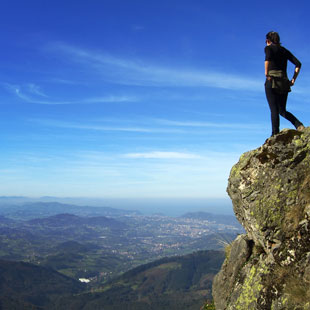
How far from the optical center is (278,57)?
11.5 metres

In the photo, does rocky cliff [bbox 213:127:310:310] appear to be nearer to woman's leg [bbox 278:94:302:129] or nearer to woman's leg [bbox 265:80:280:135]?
woman's leg [bbox 265:80:280:135]

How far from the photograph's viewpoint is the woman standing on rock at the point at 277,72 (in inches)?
448

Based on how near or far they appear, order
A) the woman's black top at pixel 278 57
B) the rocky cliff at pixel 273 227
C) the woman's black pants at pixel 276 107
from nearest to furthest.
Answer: the rocky cliff at pixel 273 227
the woman's black top at pixel 278 57
the woman's black pants at pixel 276 107

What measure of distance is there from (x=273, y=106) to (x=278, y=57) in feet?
6.49

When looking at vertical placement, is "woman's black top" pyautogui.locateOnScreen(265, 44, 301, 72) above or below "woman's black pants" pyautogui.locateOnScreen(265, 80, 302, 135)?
above

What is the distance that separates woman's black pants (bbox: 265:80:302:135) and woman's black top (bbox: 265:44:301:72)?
0.72 metres

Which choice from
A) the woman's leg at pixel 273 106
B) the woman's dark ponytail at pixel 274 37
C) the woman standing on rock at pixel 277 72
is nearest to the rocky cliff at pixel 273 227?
the woman's leg at pixel 273 106

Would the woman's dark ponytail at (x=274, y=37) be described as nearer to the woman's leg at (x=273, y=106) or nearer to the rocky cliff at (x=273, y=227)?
Result: the woman's leg at (x=273, y=106)

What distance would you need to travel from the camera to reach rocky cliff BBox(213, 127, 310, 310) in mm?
8660

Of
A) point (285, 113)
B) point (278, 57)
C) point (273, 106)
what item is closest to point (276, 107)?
point (273, 106)

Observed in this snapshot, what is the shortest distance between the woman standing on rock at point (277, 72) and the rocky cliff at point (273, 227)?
150 cm

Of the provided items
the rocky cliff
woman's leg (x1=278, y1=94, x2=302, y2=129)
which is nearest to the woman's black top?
woman's leg (x1=278, y1=94, x2=302, y2=129)

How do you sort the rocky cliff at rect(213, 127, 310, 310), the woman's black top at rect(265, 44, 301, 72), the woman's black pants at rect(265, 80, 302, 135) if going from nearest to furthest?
the rocky cliff at rect(213, 127, 310, 310)
the woman's black top at rect(265, 44, 301, 72)
the woman's black pants at rect(265, 80, 302, 135)

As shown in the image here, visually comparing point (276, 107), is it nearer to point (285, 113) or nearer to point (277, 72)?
point (285, 113)
